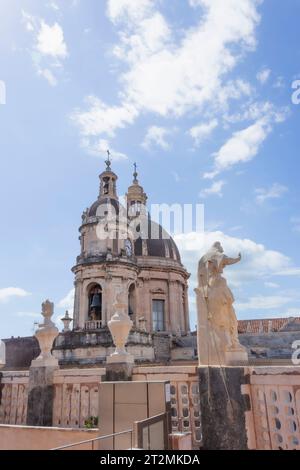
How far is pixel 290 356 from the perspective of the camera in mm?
24312

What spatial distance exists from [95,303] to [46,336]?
1419cm

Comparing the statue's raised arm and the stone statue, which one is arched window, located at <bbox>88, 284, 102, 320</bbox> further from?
the statue's raised arm

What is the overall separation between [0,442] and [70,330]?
52.4 feet

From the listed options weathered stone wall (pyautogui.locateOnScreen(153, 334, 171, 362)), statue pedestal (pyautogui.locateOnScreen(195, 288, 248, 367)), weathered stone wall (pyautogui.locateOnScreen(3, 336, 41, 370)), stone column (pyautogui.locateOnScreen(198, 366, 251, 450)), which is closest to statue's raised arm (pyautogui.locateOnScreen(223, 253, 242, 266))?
statue pedestal (pyautogui.locateOnScreen(195, 288, 248, 367))

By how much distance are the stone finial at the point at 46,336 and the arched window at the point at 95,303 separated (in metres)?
13.7

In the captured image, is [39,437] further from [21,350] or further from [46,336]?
[21,350]

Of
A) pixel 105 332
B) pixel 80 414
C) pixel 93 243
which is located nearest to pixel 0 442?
pixel 80 414

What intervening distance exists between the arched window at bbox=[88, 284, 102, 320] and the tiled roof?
1347 cm

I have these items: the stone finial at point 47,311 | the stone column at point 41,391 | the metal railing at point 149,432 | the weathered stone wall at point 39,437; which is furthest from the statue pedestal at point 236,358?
the stone finial at point 47,311

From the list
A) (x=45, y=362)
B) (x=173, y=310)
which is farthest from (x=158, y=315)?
(x=45, y=362)

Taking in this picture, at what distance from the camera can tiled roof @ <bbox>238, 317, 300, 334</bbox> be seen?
30.2 meters

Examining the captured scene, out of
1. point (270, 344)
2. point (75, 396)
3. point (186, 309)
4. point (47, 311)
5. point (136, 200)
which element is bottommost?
point (75, 396)

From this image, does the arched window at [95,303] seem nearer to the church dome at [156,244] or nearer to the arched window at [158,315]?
the arched window at [158,315]

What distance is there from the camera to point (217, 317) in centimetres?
605
